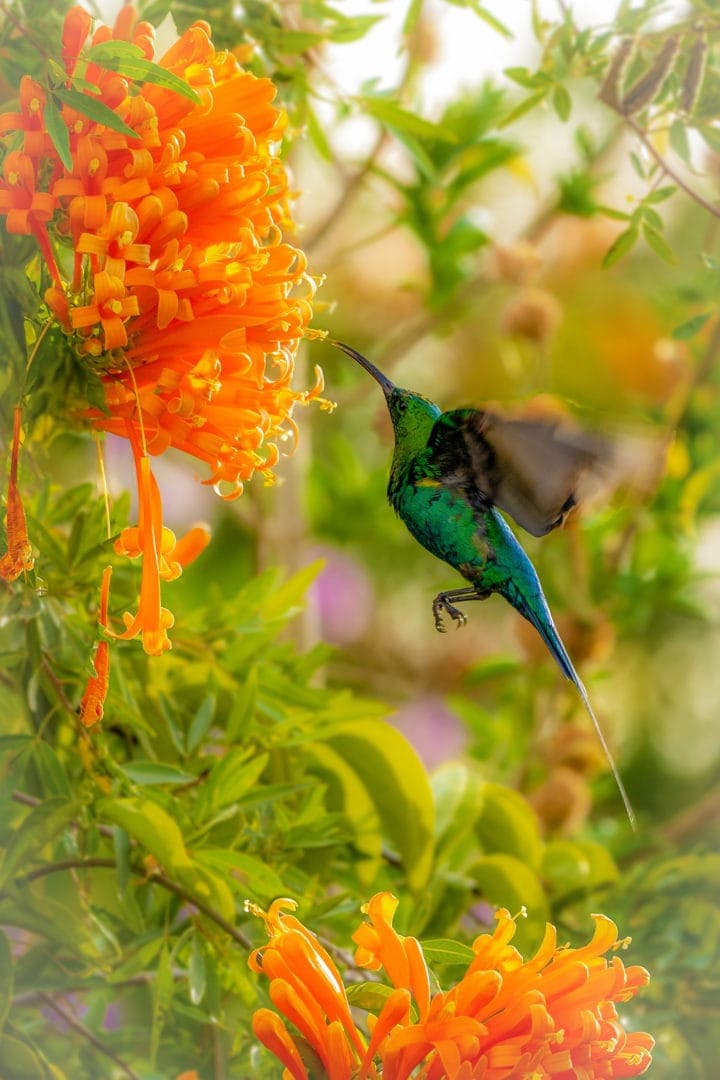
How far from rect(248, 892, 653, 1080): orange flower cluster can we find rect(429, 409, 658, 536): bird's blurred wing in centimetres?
17

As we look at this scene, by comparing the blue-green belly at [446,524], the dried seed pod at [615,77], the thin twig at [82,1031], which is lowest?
the thin twig at [82,1031]

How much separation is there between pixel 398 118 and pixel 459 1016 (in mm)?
456

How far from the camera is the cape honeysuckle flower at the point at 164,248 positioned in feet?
1.47

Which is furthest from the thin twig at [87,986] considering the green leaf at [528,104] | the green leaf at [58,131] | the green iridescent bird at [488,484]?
the green leaf at [528,104]

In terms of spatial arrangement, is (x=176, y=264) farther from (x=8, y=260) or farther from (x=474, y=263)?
(x=474, y=263)

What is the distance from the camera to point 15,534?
1.51ft

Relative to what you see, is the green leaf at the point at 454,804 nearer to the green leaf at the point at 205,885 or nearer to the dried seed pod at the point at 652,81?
the green leaf at the point at 205,885

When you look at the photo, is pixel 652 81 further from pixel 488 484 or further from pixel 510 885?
pixel 510 885

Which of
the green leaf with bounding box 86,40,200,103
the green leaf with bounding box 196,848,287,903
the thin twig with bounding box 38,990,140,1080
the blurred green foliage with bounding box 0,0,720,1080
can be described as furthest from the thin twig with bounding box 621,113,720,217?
the thin twig with bounding box 38,990,140,1080

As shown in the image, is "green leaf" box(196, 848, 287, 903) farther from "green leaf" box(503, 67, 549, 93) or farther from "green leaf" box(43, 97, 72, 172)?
"green leaf" box(503, 67, 549, 93)

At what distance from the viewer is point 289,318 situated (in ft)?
1.59

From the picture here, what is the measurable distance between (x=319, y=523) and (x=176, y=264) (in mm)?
710

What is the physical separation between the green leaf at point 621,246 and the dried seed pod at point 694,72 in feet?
0.22

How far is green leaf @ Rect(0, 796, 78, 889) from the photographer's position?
0.51 meters
